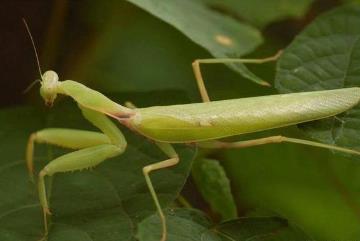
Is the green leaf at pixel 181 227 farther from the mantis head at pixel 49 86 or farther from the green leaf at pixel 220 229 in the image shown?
the mantis head at pixel 49 86

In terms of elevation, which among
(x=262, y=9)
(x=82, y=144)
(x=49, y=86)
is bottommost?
(x=82, y=144)

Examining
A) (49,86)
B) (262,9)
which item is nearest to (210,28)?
(262,9)

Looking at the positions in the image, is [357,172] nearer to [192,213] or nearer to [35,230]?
[192,213]

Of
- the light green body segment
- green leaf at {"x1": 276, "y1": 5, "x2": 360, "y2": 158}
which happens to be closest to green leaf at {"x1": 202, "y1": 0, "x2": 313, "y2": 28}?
green leaf at {"x1": 276, "y1": 5, "x2": 360, "y2": 158}

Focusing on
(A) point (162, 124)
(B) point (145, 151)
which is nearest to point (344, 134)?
(A) point (162, 124)

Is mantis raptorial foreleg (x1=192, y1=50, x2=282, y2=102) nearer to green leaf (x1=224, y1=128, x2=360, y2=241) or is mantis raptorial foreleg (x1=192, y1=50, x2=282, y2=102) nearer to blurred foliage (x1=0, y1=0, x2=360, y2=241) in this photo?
blurred foliage (x1=0, y1=0, x2=360, y2=241)

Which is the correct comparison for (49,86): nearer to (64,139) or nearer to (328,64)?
(64,139)

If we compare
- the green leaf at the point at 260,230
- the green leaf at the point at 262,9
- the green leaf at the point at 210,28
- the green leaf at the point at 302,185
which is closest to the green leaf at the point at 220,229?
the green leaf at the point at 260,230
